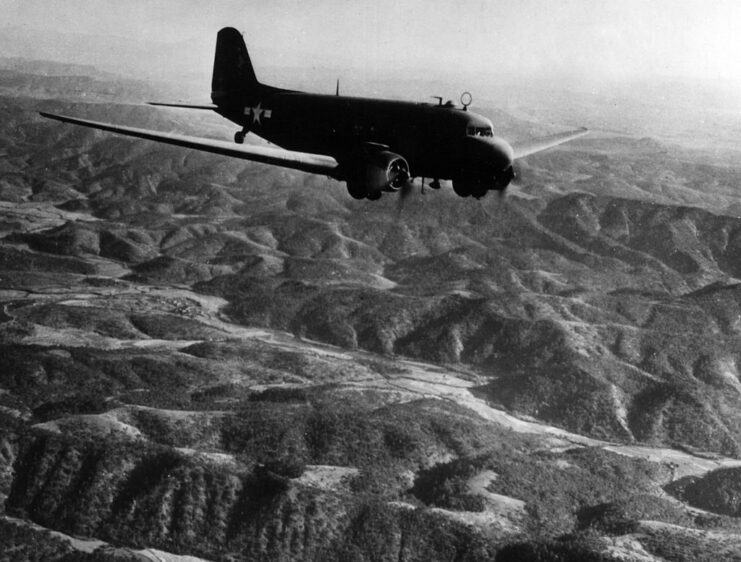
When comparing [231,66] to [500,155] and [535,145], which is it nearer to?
[535,145]

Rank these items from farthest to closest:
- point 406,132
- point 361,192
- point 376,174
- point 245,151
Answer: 1. point 406,132
2. point 376,174
3. point 361,192
4. point 245,151

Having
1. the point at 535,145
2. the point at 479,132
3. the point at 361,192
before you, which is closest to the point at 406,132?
the point at 479,132

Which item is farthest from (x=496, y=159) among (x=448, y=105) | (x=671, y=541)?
(x=671, y=541)

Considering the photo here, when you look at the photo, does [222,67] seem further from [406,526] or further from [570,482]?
[570,482]

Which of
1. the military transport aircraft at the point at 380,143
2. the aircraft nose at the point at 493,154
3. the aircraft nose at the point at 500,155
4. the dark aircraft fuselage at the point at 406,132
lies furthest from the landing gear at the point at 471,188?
the aircraft nose at the point at 500,155

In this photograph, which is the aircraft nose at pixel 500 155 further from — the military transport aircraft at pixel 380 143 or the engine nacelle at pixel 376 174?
the engine nacelle at pixel 376 174

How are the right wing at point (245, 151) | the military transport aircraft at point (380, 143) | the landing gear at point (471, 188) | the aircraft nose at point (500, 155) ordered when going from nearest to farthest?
the right wing at point (245, 151), the military transport aircraft at point (380, 143), the aircraft nose at point (500, 155), the landing gear at point (471, 188)
